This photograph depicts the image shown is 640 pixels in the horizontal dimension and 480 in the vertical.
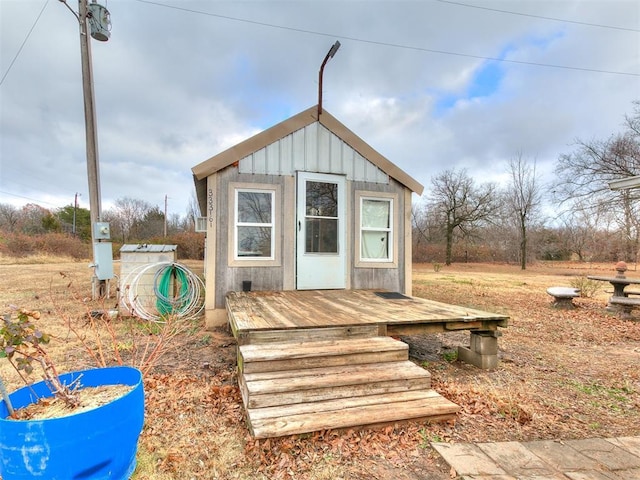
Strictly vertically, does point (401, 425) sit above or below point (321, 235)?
below

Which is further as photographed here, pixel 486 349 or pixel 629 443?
pixel 486 349

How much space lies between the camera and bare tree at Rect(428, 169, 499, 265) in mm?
24991

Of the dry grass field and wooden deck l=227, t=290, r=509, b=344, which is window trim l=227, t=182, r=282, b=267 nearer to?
wooden deck l=227, t=290, r=509, b=344

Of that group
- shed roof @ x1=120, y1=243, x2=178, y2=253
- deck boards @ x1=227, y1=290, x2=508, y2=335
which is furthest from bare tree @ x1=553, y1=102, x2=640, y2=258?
shed roof @ x1=120, y1=243, x2=178, y2=253

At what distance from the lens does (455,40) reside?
372 inches

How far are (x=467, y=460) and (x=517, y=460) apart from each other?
0.31 metres

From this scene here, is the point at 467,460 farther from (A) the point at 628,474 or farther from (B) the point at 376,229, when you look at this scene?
(B) the point at 376,229

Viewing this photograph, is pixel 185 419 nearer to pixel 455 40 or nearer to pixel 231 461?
pixel 231 461

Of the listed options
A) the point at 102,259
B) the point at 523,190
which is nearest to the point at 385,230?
the point at 102,259

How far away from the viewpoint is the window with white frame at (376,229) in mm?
5957

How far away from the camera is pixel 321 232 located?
18.7 feet

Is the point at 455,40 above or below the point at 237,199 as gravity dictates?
above

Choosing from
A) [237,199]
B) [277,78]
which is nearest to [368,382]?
[237,199]

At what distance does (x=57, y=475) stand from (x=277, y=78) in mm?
11051
